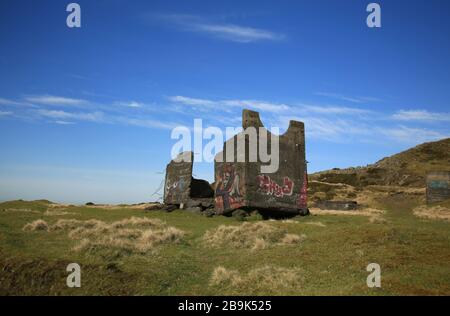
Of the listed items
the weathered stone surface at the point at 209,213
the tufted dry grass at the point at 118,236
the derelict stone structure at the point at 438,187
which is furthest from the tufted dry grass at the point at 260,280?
the derelict stone structure at the point at 438,187

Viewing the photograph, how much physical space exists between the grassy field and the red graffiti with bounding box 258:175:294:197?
857 centimetres

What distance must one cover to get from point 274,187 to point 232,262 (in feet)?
49.5

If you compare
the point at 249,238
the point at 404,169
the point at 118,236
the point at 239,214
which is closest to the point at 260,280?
the point at 249,238

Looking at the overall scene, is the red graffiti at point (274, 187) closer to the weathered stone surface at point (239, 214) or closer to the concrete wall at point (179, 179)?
the weathered stone surface at point (239, 214)

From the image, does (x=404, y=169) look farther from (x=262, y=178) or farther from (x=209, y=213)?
(x=209, y=213)

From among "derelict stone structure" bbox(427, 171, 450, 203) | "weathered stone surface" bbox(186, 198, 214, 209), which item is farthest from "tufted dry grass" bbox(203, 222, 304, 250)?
"derelict stone structure" bbox(427, 171, 450, 203)

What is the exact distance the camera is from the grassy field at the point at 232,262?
964cm

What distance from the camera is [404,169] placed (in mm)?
74812

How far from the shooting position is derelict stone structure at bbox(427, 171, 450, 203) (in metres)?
42.6

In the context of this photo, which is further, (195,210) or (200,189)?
(200,189)

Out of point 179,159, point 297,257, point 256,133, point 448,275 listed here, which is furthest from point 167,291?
point 179,159

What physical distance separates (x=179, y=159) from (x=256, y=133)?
12.9 m

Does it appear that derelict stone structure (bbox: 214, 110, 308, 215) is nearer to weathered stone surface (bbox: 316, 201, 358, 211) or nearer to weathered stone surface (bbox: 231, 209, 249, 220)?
weathered stone surface (bbox: 231, 209, 249, 220)
